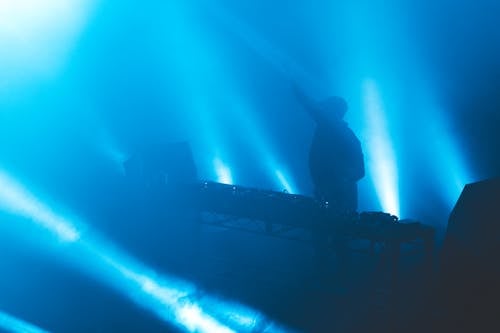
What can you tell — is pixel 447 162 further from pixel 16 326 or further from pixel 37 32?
pixel 37 32

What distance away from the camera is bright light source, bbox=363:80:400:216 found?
32.6 feet

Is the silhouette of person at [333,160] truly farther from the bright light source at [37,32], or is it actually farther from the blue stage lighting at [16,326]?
the bright light source at [37,32]

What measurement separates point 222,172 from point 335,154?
472 centimetres

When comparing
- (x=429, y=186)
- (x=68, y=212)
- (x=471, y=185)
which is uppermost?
(x=429, y=186)

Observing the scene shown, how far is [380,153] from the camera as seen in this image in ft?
33.2

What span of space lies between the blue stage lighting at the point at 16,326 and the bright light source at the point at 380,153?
7.30 m

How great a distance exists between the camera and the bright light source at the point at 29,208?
9.26m

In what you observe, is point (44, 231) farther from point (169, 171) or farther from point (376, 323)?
point (376, 323)

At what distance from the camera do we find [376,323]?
219 inches

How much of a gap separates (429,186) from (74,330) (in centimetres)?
744

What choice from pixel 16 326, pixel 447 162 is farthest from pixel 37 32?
pixel 447 162

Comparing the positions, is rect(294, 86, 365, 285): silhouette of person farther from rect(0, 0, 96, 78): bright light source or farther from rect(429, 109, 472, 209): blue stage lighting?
rect(0, 0, 96, 78): bright light source

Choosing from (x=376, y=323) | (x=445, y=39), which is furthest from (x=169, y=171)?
(x=445, y=39)

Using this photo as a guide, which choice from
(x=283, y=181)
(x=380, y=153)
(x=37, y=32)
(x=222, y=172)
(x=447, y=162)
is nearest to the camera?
(x=447, y=162)
